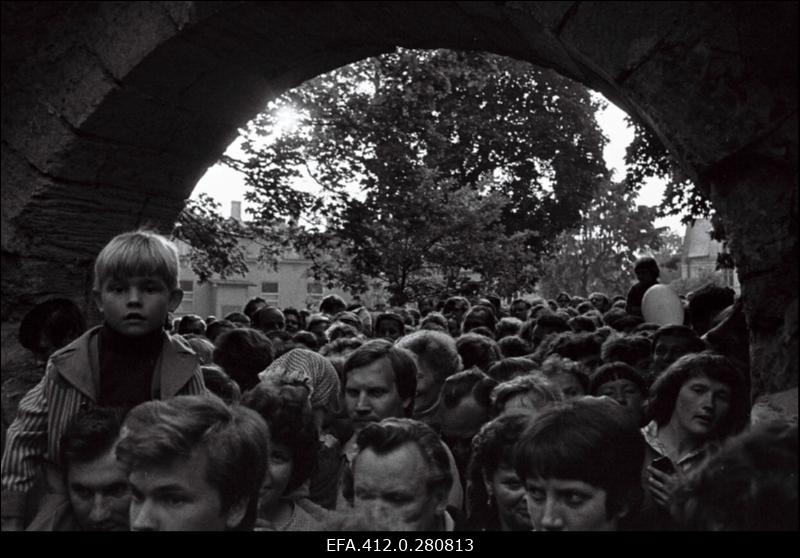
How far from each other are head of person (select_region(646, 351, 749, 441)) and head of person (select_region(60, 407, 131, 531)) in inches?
80.8

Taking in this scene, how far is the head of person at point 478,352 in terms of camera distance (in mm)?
5242

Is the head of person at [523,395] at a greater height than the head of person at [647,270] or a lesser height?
lesser

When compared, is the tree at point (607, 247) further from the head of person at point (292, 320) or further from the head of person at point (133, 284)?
the head of person at point (133, 284)

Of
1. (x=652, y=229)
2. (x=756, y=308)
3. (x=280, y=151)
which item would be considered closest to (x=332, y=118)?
(x=280, y=151)

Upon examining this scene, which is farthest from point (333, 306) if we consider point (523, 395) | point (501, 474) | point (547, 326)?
point (501, 474)

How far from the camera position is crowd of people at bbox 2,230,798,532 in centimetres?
224

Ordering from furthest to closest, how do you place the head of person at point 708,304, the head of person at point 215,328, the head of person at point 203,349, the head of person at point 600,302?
the head of person at point 600,302, the head of person at point 215,328, the head of person at point 708,304, the head of person at point 203,349

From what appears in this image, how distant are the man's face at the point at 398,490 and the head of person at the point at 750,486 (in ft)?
3.74

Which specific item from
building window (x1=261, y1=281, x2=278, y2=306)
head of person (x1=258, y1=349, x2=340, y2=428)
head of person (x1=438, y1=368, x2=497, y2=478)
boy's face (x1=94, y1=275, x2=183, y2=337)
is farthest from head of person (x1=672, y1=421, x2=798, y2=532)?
building window (x1=261, y1=281, x2=278, y2=306)

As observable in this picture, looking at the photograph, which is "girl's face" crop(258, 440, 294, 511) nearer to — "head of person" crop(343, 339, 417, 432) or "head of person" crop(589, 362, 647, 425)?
"head of person" crop(343, 339, 417, 432)

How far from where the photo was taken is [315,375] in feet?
13.1

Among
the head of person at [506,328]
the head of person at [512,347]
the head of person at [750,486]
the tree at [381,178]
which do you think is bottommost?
the head of person at [750,486]

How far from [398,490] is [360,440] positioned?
22cm

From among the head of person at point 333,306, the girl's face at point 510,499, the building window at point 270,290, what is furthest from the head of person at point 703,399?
the building window at point 270,290
